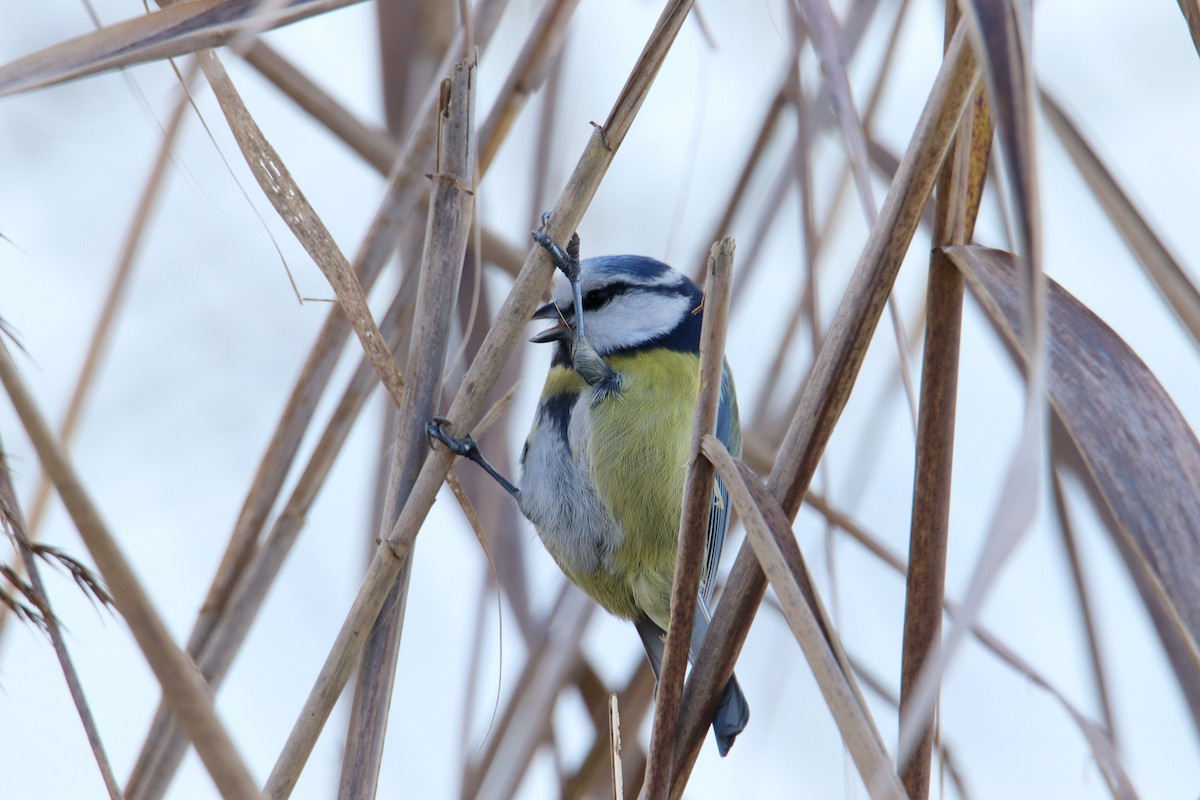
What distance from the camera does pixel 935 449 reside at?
607 mm

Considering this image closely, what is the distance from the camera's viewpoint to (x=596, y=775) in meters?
1.23

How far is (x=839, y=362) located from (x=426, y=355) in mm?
303

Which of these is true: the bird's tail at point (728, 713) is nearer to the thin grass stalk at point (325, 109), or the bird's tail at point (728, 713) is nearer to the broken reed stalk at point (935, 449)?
the broken reed stalk at point (935, 449)

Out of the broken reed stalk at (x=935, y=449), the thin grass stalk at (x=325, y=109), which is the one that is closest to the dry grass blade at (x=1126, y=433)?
the broken reed stalk at (x=935, y=449)

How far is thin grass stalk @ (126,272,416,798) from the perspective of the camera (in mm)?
845

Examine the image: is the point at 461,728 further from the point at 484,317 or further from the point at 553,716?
the point at 484,317

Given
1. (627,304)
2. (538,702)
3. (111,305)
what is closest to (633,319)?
(627,304)

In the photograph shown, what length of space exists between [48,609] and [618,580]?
72 cm

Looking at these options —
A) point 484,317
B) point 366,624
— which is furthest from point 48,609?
point 484,317

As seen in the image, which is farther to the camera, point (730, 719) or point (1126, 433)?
point (730, 719)

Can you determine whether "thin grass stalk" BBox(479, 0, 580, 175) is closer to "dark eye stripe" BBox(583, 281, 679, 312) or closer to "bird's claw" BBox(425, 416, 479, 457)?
"bird's claw" BBox(425, 416, 479, 457)

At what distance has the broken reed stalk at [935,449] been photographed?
0.60 metres

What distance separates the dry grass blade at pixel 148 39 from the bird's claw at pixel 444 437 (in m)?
0.28

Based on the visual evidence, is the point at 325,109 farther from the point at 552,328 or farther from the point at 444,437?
the point at 444,437
